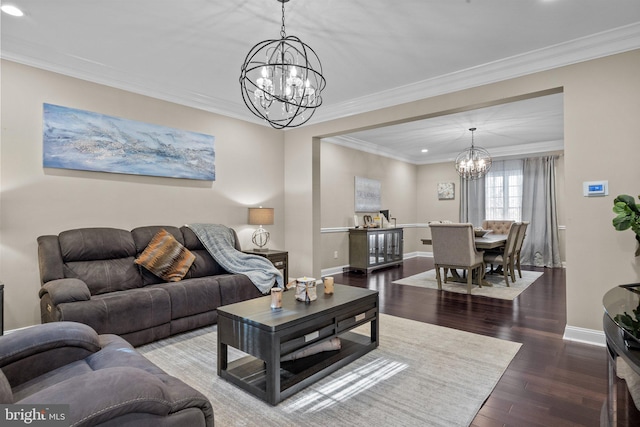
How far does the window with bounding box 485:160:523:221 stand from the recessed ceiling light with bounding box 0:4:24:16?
8300mm

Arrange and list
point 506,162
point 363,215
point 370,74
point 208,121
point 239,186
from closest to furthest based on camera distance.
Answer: point 370,74 → point 208,121 → point 239,186 → point 363,215 → point 506,162

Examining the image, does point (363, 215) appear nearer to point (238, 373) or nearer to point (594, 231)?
point (594, 231)

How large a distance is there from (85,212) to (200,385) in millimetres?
2324

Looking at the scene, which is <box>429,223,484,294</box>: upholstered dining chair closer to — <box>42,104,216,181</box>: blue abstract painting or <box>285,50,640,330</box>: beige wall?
<box>285,50,640,330</box>: beige wall

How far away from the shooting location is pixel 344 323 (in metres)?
2.49

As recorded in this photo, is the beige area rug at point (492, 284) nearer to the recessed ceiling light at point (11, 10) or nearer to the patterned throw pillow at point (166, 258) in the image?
the patterned throw pillow at point (166, 258)

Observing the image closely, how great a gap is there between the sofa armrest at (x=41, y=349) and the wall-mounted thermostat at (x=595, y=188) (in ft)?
12.5

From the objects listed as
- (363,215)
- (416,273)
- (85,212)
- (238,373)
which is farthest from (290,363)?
(363,215)

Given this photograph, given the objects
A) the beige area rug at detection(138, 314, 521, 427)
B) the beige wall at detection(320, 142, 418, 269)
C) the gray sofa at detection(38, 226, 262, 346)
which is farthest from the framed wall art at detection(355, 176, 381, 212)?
the beige area rug at detection(138, 314, 521, 427)

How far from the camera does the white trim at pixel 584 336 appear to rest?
2.88m

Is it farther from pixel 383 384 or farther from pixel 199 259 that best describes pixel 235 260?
pixel 383 384

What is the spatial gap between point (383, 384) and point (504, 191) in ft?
22.7

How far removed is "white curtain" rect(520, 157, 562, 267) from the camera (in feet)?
22.9

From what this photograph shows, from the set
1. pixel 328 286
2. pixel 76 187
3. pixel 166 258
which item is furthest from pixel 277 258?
pixel 76 187
